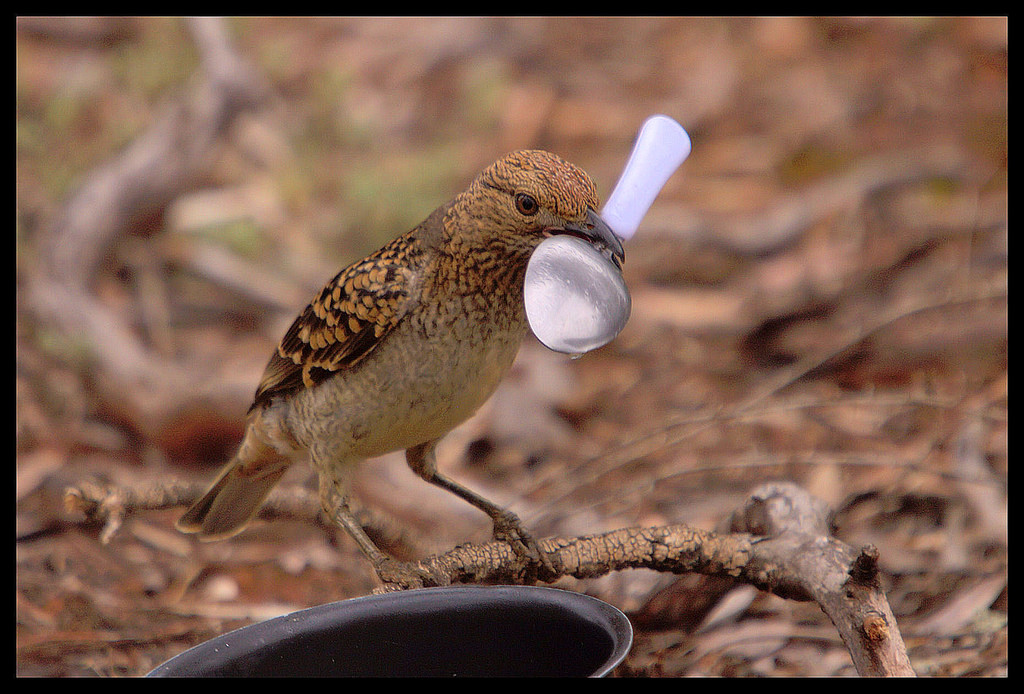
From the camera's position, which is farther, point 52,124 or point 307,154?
point 307,154

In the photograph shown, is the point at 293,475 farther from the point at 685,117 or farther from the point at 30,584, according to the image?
the point at 685,117

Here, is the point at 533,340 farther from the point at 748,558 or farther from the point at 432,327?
the point at 748,558

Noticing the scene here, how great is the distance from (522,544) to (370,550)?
0.46m

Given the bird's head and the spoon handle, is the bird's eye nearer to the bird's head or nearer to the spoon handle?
the bird's head

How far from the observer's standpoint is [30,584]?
13.6ft

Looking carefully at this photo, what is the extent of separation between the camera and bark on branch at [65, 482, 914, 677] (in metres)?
2.58

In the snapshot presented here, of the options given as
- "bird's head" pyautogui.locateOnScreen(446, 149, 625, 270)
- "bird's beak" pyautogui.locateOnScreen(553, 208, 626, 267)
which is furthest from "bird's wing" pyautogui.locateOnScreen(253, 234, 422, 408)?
"bird's beak" pyautogui.locateOnScreen(553, 208, 626, 267)

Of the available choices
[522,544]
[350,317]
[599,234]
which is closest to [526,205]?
[599,234]

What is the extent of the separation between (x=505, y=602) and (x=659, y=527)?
73cm

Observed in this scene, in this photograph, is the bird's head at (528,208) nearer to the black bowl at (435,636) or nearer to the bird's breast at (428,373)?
the bird's breast at (428,373)

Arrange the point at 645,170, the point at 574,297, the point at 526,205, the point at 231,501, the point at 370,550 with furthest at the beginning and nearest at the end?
the point at 231,501 → the point at 370,550 → the point at 526,205 → the point at 645,170 → the point at 574,297

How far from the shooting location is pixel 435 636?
2375 mm

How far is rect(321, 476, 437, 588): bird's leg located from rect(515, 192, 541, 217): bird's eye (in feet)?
3.33

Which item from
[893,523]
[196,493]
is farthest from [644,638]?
[196,493]
